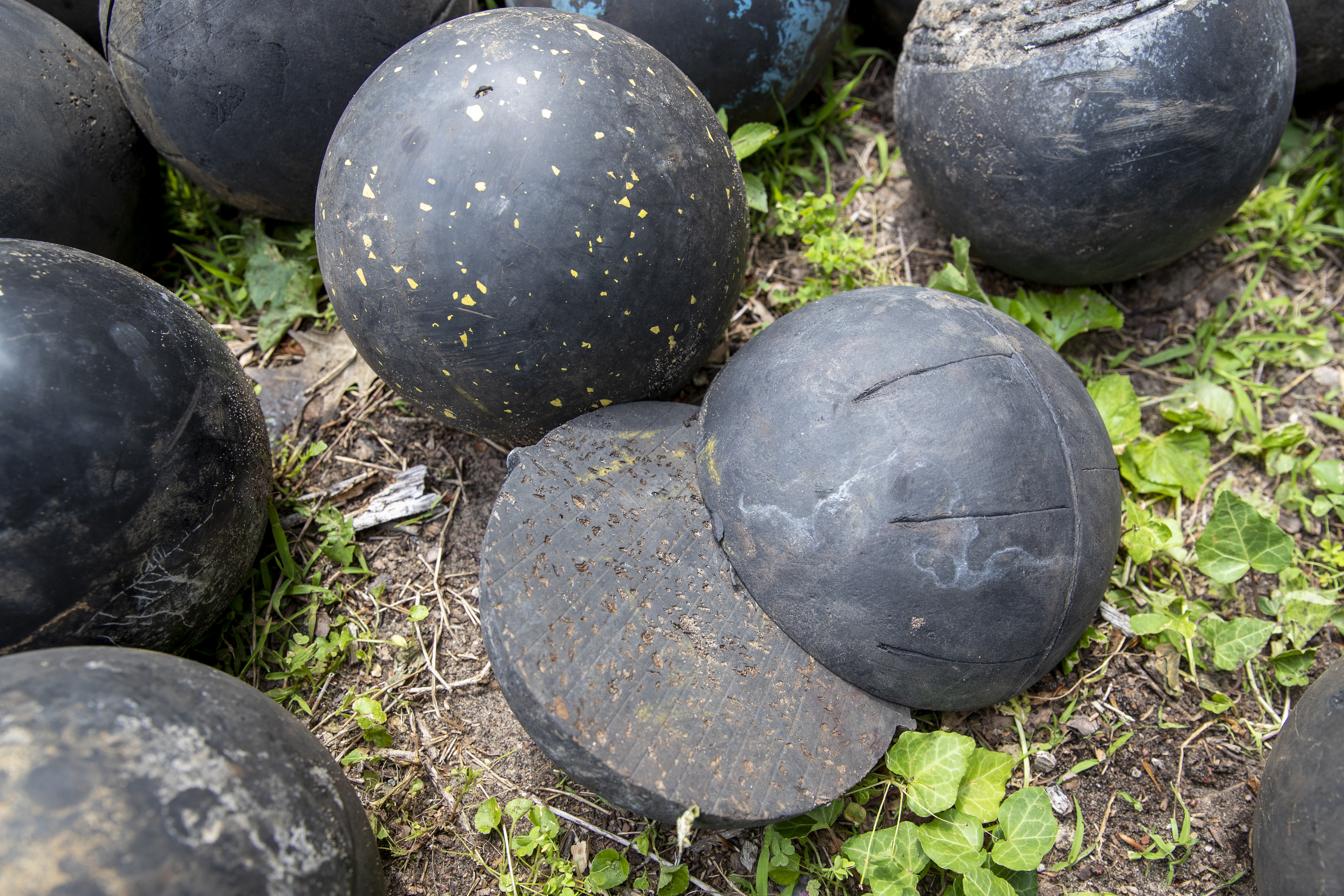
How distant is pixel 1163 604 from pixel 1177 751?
1.33ft

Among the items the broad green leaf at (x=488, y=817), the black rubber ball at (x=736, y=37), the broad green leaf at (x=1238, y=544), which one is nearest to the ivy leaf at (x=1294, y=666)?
the broad green leaf at (x=1238, y=544)

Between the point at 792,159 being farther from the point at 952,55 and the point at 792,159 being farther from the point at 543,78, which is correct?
the point at 543,78

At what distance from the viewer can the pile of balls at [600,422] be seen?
5.61 ft

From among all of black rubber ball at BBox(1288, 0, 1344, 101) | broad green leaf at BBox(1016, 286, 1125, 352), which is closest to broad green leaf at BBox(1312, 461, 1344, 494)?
broad green leaf at BBox(1016, 286, 1125, 352)

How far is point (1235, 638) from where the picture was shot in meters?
2.31

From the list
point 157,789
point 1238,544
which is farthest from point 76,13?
point 1238,544

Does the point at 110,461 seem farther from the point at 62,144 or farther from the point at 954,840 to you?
the point at 954,840

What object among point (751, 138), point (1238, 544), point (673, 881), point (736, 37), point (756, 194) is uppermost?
point (736, 37)

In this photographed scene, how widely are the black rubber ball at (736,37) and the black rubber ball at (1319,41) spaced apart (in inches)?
62.6

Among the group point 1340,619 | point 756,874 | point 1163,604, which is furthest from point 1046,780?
point 1340,619

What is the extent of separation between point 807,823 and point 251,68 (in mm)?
2531

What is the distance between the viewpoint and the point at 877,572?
70.0 inches

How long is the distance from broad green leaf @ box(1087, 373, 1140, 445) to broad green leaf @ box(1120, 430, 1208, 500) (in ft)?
0.15

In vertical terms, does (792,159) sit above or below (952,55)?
below
